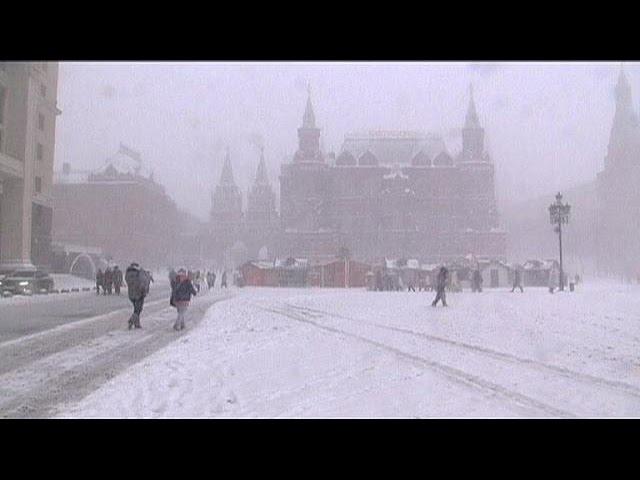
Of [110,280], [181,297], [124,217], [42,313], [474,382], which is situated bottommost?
[474,382]

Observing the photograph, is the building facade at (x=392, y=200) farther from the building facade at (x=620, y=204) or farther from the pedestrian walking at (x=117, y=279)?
the pedestrian walking at (x=117, y=279)

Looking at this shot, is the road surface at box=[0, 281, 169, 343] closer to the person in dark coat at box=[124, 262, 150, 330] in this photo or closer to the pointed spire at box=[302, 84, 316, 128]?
the person in dark coat at box=[124, 262, 150, 330]

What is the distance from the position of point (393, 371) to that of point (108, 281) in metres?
Answer: 26.8

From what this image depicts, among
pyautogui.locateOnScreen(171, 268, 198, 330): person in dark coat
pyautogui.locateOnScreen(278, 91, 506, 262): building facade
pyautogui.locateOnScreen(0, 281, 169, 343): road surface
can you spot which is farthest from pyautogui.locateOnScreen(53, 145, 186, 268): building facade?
pyautogui.locateOnScreen(278, 91, 506, 262): building facade

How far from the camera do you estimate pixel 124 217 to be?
36375 millimetres

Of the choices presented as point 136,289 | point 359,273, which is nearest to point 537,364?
point 136,289

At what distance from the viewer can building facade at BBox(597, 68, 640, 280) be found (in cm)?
4328

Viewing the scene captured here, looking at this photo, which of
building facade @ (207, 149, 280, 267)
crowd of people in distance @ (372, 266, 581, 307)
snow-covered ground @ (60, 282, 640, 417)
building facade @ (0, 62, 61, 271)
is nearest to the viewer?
snow-covered ground @ (60, 282, 640, 417)

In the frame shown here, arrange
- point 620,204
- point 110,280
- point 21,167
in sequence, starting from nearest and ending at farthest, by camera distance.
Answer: point 110,280, point 21,167, point 620,204

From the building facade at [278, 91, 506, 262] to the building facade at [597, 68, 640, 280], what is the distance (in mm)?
32806

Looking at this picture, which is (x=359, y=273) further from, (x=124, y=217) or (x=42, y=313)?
(x=42, y=313)

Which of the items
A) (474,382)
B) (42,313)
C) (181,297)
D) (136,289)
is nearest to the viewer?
(474,382)
